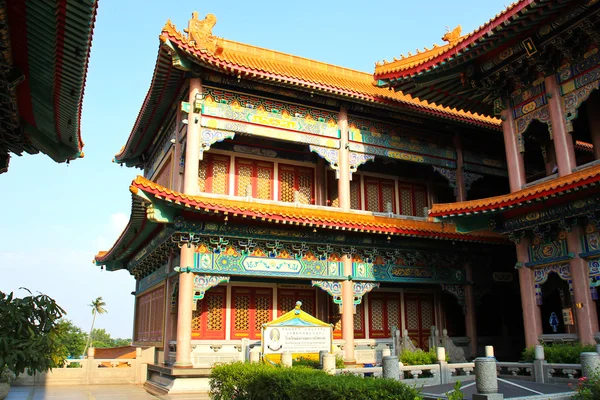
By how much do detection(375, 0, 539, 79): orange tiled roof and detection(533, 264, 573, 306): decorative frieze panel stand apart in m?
5.92

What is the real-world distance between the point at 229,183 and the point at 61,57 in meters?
10.7

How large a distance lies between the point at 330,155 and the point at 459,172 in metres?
5.15

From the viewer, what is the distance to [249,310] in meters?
16.5

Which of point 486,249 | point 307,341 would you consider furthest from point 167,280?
point 486,249

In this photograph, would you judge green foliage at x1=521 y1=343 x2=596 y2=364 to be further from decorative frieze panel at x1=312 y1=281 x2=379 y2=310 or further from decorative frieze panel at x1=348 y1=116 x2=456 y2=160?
decorative frieze panel at x1=348 y1=116 x2=456 y2=160

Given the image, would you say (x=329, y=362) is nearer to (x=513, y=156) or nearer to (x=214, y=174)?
(x=513, y=156)

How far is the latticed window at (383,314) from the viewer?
18.0 metres

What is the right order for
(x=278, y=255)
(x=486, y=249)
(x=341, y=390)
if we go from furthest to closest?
(x=486, y=249) → (x=278, y=255) → (x=341, y=390)

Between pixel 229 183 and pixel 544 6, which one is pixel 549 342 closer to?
→ pixel 544 6

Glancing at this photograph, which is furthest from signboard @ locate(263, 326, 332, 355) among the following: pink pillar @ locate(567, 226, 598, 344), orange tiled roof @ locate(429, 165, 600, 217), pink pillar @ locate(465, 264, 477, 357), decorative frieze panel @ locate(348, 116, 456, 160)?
pink pillar @ locate(465, 264, 477, 357)

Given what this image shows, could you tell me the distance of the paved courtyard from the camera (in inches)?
542

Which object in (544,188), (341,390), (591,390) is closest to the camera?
(341,390)

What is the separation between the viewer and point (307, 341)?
11.9 meters


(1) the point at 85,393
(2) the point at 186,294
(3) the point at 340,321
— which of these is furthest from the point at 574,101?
(1) the point at 85,393
